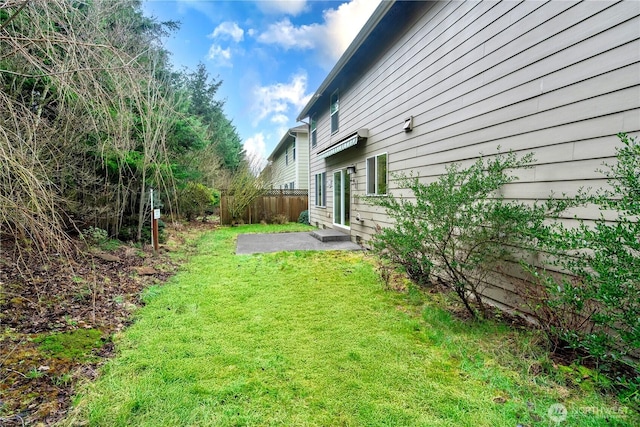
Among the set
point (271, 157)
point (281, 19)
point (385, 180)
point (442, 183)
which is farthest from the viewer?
point (271, 157)

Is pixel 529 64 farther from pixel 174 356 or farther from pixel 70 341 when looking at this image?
pixel 70 341

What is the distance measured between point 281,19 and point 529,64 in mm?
10719

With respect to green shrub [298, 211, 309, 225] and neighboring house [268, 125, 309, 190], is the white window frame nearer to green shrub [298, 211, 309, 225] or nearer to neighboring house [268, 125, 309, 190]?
green shrub [298, 211, 309, 225]

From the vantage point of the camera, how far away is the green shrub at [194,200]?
42.1ft

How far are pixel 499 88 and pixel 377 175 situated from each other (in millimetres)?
3816

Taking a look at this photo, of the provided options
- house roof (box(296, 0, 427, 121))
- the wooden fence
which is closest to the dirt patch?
house roof (box(296, 0, 427, 121))

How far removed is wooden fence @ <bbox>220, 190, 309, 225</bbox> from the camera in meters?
13.5

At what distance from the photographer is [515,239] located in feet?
10.7

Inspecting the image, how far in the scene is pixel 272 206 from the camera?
1474 cm

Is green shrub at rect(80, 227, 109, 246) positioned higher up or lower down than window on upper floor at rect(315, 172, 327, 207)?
lower down

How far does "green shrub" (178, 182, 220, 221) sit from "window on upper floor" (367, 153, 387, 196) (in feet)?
26.3

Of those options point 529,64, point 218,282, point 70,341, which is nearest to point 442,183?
point 529,64

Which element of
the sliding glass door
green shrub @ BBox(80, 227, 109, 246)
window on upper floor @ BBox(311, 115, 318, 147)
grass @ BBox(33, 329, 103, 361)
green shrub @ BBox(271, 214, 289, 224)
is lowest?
grass @ BBox(33, 329, 103, 361)

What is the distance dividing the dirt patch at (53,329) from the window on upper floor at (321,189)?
7.94 m
